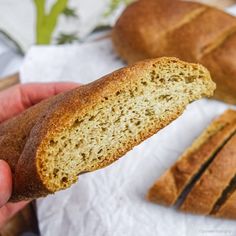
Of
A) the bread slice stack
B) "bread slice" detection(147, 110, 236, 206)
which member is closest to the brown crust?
the bread slice stack

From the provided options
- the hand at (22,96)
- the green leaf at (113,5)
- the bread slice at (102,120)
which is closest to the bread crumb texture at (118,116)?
the bread slice at (102,120)

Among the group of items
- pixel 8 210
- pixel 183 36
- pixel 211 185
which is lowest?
pixel 8 210

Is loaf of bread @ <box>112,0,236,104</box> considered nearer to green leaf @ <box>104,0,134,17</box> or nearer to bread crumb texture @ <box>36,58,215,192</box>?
green leaf @ <box>104,0,134,17</box>

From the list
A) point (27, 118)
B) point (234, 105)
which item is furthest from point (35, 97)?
point (234, 105)

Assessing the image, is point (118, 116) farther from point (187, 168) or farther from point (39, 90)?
point (39, 90)

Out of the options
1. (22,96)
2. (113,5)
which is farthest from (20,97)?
(113,5)

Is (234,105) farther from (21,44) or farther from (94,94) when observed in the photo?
(21,44)

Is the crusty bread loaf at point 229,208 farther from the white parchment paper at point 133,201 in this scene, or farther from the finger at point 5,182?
the finger at point 5,182

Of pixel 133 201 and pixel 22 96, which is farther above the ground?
pixel 22 96
